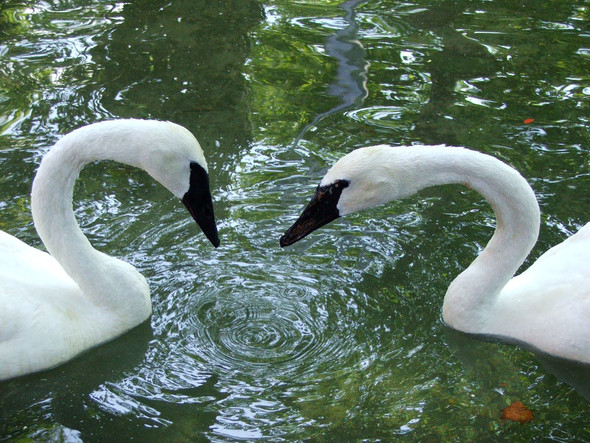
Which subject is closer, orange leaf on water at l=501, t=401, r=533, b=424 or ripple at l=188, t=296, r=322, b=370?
orange leaf on water at l=501, t=401, r=533, b=424

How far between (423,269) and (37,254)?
2536 millimetres

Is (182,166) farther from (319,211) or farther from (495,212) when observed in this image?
(495,212)

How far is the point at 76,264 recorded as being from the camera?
4918 mm

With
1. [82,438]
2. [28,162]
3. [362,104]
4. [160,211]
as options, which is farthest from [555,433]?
[28,162]

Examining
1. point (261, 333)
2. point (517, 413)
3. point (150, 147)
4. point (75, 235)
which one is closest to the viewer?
point (517, 413)

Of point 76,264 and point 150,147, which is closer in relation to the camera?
point 150,147

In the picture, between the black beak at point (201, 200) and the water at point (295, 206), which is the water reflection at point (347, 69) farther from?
the black beak at point (201, 200)

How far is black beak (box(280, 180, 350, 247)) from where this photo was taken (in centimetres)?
465

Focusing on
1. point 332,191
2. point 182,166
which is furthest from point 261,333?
point 182,166

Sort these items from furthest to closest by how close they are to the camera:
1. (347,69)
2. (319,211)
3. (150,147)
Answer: (347,69)
(319,211)
(150,147)

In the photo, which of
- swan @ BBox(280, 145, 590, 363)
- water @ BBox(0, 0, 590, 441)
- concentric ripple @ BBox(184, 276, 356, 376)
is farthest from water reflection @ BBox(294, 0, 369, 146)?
swan @ BBox(280, 145, 590, 363)

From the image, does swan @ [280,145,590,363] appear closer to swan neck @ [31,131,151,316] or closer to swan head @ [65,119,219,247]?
swan head @ [65,119,219,247]

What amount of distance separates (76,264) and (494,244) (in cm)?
251

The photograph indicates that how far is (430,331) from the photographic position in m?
5.10
